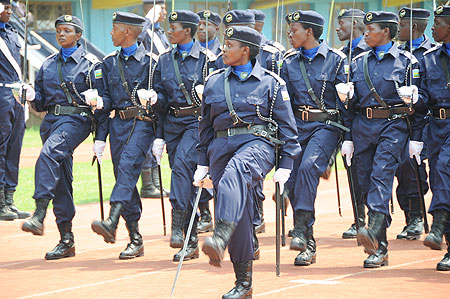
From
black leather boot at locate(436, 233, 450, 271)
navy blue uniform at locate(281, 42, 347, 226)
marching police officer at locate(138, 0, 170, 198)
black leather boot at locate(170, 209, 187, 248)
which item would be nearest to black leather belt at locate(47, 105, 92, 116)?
black leather boot at locate(170, 209, 187, 248)

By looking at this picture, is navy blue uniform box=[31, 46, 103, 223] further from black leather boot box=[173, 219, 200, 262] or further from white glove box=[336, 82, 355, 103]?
white glove box=[336, 82, 355, 103]

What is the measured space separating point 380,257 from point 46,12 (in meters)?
21.8

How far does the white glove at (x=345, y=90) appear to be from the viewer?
851 centimetres

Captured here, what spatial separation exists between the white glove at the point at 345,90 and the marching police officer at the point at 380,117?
16mm

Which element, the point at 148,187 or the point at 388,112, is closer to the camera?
the point at 388,112

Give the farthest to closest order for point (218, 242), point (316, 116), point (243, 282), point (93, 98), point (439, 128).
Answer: point (93, 98) < point (316, 116) < point (439, 128) < point (243, 282) < point (218, 242)

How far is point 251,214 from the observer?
6949 mm

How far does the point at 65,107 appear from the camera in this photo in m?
9.30

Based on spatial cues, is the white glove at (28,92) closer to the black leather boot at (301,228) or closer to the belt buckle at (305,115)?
the belt buckle at (305,115)

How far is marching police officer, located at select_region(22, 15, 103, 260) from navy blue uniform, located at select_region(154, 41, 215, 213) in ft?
2.15

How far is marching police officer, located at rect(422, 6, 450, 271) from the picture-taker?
8.02 metres

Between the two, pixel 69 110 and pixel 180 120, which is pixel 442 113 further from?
pixel 69 110

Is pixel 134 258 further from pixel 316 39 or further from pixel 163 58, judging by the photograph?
pixel 316 39

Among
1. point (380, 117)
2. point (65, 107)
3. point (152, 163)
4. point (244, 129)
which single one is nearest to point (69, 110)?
point (65, 107)
